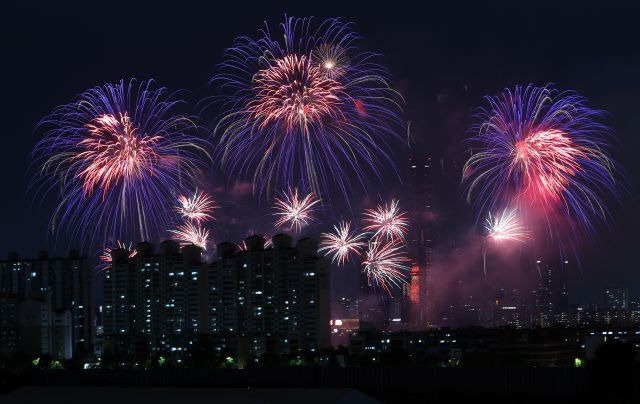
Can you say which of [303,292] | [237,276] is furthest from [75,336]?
[303,292]

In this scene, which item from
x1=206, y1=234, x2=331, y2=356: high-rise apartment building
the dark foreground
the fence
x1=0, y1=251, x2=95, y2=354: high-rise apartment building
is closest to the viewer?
the dark foreground

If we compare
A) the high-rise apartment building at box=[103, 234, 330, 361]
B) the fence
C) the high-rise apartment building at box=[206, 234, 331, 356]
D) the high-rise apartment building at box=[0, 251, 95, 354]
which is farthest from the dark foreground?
the high-rise apartment building at box=[0, 251, 95, 354]

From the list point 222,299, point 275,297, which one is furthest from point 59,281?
point 275,297

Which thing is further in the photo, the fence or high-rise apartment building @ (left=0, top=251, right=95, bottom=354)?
high-rise apartment building @ (left=0, top=251, right=95, bottom=354)

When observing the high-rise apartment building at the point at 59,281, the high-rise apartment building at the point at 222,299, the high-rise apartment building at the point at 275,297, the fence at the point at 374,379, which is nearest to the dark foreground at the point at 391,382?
the fence at the point at 374,379

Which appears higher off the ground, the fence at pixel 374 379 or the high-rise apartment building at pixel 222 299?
the high-rise apartment building at pixel 222 299

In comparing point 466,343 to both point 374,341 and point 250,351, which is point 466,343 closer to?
point 374,341

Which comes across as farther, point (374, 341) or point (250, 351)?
point (374, 341)

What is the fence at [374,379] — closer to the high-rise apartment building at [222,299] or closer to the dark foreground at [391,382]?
the dark foreground at [391,382]

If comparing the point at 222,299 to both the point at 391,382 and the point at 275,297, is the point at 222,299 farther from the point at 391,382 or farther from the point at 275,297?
the point at 391,382

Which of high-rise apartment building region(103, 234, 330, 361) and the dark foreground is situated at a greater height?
high-rise apartment building region(103, 234, 330, 361)

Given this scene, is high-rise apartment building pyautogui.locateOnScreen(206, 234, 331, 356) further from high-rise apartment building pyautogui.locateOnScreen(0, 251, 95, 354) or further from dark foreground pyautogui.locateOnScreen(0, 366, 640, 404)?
dark foreground pyautogui.locateOnScreen(0, 366, 640, 404)
